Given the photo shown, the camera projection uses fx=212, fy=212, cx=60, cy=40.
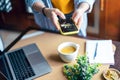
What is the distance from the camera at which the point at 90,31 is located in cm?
179

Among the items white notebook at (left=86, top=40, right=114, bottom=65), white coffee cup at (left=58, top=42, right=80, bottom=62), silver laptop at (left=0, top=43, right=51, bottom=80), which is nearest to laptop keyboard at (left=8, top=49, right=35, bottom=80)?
silver laptop at (left=0, top=43, right=51, bottom=80)

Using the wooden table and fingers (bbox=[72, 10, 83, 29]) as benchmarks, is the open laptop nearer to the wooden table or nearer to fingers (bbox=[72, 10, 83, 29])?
the wooden table

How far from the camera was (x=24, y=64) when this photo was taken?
2.65ft

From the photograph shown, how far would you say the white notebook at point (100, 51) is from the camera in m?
0.79

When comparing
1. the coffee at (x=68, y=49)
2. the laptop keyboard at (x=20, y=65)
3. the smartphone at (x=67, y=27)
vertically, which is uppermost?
the smartphone at (x=67, y=27)

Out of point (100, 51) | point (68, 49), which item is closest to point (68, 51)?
point (68, 49)

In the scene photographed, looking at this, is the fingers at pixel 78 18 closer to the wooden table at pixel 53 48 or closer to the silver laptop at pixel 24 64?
the wooden table at pixel 53 48

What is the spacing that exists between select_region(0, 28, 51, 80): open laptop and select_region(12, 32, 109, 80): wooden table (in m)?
0.02

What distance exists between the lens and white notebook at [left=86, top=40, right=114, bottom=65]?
79cm

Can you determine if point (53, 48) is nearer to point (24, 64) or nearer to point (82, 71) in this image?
point (24, 64)

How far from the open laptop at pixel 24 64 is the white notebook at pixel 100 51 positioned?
0.57 feet

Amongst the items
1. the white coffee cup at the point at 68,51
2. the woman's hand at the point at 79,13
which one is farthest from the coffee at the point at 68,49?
the woman's hand at the point at 79,13

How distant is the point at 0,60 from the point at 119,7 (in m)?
1.01

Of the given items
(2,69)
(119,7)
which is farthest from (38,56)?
(119,7)
